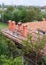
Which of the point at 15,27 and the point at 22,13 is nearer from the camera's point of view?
the point at 15,27

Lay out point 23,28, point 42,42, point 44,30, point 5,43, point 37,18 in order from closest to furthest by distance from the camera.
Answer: point 42,42
point 5,43
point 23,28
point 44,30
point 37,18

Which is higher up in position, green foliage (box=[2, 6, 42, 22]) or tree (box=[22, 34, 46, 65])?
tree (box=[22, 34, 46, 65])

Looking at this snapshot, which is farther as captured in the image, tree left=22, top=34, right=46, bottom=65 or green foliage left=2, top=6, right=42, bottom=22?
green foliage left=2, top=6, right=42, bottom=22

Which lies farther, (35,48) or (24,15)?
(24,15)

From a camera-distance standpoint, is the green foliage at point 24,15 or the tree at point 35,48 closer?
the tree at point 35,48

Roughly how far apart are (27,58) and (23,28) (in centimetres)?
194

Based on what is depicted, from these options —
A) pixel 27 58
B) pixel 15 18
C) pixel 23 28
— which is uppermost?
pixel 23 28

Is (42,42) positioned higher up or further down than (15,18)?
higher up

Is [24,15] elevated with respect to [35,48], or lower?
lower

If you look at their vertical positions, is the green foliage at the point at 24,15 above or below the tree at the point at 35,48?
below

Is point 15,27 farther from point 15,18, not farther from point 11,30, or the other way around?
point 15,18
